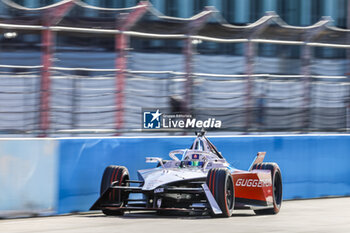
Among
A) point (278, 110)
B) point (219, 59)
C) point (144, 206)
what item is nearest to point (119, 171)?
point (144, 206)

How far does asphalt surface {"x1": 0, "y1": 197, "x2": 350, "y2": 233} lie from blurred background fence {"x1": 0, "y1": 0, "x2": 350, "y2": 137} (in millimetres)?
1486

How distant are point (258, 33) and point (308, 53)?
4.43ft

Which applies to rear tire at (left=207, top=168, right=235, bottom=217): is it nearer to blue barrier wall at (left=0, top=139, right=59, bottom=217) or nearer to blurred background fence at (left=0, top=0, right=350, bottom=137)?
blurred background fence at (left=0, top=0, right=350, bottom=137)

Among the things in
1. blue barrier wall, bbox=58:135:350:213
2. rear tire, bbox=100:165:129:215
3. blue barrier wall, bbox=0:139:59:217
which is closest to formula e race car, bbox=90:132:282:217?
rear tire, bbox=100:165:129:215

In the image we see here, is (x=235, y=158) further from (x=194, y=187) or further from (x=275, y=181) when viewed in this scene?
(x=194, y=187)

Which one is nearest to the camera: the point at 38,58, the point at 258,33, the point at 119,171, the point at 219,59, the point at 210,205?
the point at 210,205

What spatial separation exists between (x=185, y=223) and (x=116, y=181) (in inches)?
64.8

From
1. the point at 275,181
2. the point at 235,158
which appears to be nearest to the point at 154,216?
the point at 275,181

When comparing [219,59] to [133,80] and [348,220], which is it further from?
[348,220]

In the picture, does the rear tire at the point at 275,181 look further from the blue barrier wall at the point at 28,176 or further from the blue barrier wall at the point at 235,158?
the blue barrier wall at the point at 28,176

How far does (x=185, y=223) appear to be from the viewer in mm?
10758

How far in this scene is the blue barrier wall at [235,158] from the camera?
12289mm

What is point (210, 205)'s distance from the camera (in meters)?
11.3

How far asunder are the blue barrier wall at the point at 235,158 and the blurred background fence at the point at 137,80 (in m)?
0.26
